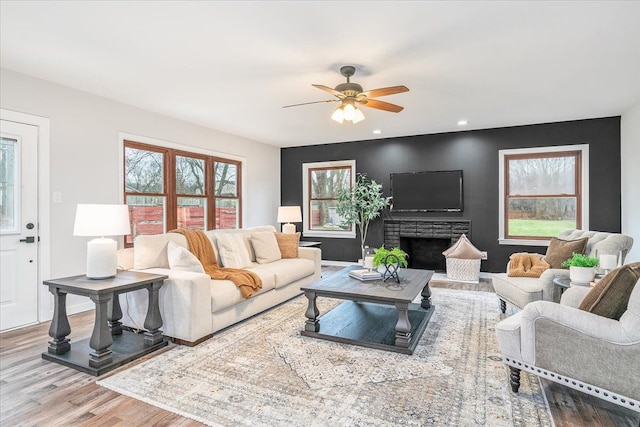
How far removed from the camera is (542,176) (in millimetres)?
5801

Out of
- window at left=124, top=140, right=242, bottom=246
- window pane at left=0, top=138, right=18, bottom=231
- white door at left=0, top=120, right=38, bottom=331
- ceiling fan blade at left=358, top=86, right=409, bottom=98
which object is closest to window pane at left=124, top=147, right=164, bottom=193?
window at left=124, top=140, right=242, bottom=246

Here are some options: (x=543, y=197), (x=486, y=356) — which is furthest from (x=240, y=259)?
(x=543, y=197)

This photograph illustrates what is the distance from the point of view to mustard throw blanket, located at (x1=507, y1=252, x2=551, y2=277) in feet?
12.1

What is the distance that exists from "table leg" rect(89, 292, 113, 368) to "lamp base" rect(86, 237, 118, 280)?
36 centimetres

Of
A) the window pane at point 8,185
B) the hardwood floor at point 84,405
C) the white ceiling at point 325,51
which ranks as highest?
the white ceiling at point 325,51

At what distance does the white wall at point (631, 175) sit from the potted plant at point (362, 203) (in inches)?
137

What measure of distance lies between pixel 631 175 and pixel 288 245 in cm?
472

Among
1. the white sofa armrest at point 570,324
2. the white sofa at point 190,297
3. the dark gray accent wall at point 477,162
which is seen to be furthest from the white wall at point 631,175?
the white sofa at point 190,297

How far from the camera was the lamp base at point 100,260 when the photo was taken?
112 inches

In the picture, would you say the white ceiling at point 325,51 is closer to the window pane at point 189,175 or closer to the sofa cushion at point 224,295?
the window pane at point 189,175

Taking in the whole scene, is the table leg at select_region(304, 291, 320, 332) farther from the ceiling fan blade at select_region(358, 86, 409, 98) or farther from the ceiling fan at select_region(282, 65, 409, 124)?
the ceiling fan blade at select_region(358, 86, 409, 98)

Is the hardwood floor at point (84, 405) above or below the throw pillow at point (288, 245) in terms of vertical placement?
below

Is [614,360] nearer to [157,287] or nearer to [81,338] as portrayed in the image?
[157,287]

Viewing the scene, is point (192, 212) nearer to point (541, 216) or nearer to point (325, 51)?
point (325, 51)
